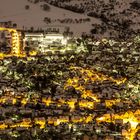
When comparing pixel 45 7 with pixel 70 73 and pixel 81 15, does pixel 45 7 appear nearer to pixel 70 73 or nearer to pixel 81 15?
pixel 81 15

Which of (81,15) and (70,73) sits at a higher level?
(81,15)

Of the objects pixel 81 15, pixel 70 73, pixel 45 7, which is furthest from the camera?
pixel 45 7

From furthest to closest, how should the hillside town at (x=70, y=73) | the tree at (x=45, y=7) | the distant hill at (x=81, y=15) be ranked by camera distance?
1. the tree at (x=45, y=7)
2. the distant hill at (x=81, y=15)
3. the hillside town at (x=70, y=73)

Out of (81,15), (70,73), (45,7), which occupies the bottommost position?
(70,73)

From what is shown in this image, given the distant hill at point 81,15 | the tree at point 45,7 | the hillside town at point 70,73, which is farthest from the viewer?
the tree at point 45,7

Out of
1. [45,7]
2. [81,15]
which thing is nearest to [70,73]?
[81,15]

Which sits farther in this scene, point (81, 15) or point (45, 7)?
point (45, 7)

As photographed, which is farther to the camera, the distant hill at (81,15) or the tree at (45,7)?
the tree at (45,7)

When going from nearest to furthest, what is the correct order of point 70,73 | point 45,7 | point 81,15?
point 70,73
point 81,15
point 45,7

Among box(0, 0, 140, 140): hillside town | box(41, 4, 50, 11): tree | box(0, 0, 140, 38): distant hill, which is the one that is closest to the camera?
box(0, 0, 140, 140): hillside town

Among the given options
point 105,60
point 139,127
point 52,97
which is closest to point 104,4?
point 105,60

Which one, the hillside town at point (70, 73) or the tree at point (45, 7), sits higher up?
the tree at point (45, 7)

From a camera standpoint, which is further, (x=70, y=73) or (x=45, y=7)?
(x=45, y=7)
